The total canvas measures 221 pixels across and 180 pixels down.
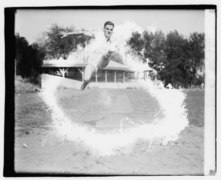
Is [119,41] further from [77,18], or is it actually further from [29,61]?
[29,61]

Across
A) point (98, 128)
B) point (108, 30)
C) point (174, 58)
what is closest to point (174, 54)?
point (174, 58)

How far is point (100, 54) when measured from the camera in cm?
204

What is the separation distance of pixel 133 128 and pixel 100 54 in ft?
1.55

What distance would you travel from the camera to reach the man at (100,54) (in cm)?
203

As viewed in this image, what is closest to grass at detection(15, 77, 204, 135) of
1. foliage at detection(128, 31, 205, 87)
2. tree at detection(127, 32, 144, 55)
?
foliage at detection(128, 31, 205, 87)

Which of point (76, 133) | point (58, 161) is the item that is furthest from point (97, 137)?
point (58, 161)

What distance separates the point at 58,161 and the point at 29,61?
597mm

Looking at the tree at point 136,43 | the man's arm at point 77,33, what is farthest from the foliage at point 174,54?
the man's arm at point 77,33

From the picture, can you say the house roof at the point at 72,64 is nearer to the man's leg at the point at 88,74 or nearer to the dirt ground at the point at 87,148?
the man's leg at the point at 88,74

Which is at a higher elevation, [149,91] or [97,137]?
[149,91]

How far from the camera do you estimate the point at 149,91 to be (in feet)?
6.69

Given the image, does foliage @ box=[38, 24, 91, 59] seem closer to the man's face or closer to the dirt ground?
the man's face

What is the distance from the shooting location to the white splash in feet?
6.57

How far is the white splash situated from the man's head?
0.17m
